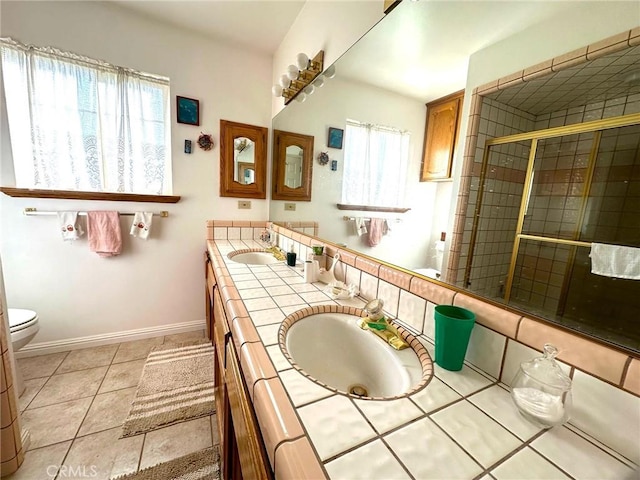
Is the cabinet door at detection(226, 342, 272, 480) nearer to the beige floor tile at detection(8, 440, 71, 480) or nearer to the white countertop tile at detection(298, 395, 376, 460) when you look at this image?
the white countertop tile at detection(298, 395, 376, 460)

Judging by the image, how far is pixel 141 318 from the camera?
2.01 meters

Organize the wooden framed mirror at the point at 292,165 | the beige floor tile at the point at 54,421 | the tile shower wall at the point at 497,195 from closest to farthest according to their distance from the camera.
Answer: the tile shower wall at the point at 497,195 < the beige floor tile at the point at 54,421 < the wooden framed mirror at the point at 292,165

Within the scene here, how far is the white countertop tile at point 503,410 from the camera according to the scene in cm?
43

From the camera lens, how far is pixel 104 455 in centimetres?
112

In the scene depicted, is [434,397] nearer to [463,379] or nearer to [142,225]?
[463,379]

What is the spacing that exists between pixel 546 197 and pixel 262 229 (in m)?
1.99

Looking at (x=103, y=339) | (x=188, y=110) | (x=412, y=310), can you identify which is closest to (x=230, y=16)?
(x=188, y=110)

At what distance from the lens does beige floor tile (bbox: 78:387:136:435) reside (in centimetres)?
126

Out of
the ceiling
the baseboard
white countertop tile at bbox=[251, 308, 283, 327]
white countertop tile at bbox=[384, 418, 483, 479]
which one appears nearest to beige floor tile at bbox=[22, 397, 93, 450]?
the baseboard

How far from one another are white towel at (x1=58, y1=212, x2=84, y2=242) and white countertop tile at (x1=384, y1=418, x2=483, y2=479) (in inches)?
87.6

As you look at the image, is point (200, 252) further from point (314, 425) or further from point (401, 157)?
point (314, 425)

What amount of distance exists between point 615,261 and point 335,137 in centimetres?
114

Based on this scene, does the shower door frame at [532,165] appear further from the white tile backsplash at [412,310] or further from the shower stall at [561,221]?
the white tile backsplash at [412,310]

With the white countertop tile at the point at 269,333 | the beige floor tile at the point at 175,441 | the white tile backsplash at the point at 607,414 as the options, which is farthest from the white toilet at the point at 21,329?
the white tile backsplash at the point at 607,414
